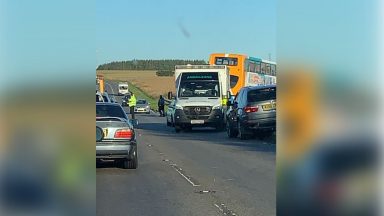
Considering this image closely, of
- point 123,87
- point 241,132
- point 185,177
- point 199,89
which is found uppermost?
point 123,87

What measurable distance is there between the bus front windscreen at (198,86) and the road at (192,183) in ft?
28.2

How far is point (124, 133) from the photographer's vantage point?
1170 centimetres

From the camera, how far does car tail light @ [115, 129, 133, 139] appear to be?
11406 mm

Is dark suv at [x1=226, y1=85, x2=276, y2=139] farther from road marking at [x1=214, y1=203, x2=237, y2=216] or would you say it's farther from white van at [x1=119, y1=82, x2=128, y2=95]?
white van at [x1=119, y1=82, x2=128, y2=95]

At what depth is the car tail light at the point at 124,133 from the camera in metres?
11.4

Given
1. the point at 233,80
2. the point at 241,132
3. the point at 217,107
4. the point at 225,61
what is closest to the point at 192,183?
the point at 241,132

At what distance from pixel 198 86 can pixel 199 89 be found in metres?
0.18

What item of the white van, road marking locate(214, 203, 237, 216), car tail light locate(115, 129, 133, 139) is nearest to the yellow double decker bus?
car tail light locate(115, 129, 133, 139)

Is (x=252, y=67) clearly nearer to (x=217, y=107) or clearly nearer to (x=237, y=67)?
(x=237, y=67)
